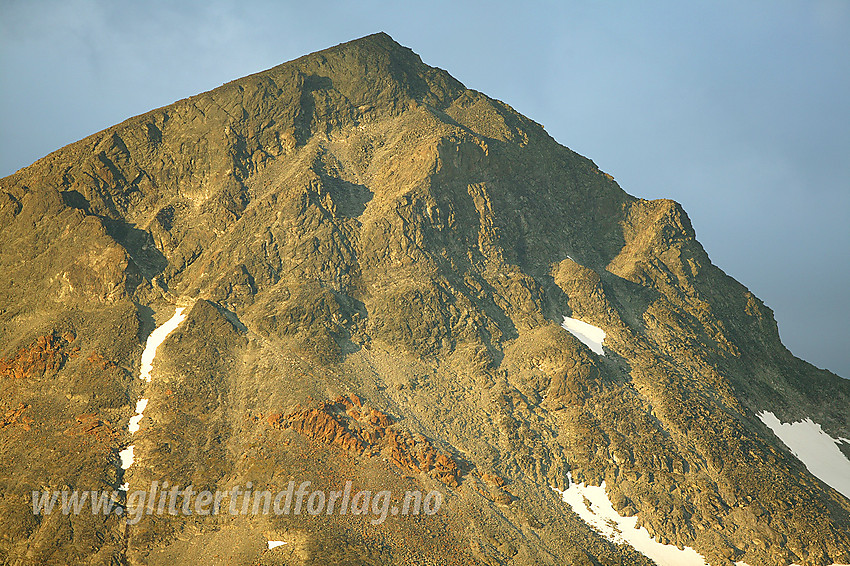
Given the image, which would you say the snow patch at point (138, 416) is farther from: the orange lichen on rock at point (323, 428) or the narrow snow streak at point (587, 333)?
the narrow snow streak at point (587, 333)

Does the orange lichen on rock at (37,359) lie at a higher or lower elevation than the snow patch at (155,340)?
lower

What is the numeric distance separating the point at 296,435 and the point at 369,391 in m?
10.4

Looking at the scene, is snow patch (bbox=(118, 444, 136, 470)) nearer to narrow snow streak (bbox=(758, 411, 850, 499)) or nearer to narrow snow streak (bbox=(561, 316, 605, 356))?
narrow snow streak (bbox=(561, 316, 605, 356))

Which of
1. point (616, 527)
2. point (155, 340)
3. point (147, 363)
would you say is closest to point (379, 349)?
point (155, 340)

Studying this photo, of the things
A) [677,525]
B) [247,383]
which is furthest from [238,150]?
[677,525]

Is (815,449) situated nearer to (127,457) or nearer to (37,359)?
(127,457)

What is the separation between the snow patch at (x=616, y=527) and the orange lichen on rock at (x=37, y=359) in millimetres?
53056

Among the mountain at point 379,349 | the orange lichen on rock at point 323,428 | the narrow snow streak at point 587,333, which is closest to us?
the mountain at point 379,349

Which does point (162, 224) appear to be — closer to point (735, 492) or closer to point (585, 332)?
point (585, 332)

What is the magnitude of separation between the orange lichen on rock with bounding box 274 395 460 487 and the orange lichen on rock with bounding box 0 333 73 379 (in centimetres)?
2436

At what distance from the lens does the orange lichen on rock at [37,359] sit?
78.8 metres

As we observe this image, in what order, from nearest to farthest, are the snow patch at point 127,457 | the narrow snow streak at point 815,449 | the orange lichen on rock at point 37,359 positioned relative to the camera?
the snow patch at point 127,457
the orange lichen on rock at point 37,359
the narrow snow streak at point 815,449

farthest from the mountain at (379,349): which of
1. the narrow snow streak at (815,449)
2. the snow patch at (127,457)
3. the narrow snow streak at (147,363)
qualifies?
the narrow snow streak at (815,449)

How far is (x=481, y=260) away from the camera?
324 ft
